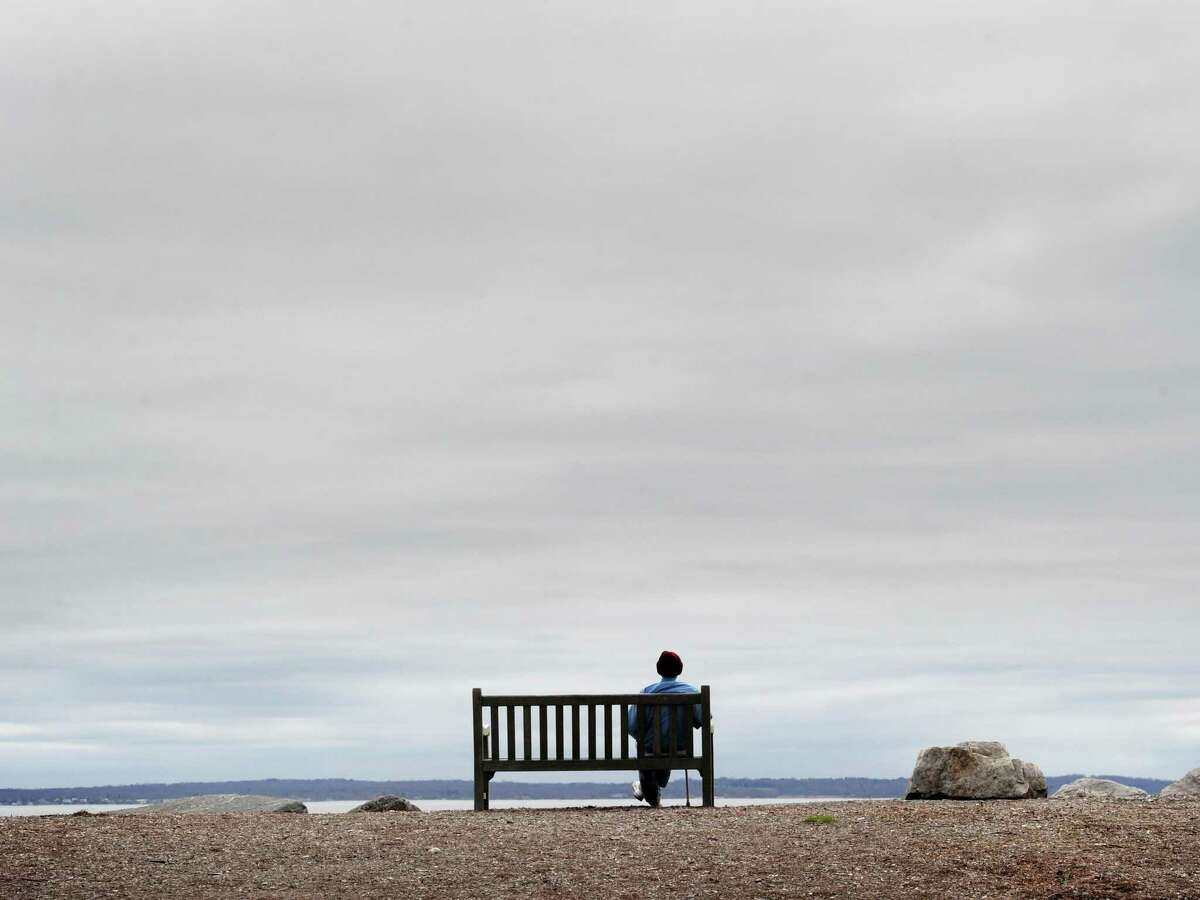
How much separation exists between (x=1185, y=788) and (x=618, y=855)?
30.9 feet

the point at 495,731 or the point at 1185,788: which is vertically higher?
the point at 495,731

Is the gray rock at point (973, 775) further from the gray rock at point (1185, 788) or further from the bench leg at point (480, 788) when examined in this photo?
the bench leg at point (480, 788)

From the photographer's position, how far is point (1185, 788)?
18.6 meters

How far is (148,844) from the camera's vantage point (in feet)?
42.5

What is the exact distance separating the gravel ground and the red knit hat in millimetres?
2632

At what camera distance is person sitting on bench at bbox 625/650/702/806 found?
55.4 ft

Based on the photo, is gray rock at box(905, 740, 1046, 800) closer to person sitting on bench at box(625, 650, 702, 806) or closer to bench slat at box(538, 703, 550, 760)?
person sitting on bench at box(625, 650, 702, 806)

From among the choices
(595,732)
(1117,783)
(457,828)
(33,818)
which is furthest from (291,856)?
(1117,783)

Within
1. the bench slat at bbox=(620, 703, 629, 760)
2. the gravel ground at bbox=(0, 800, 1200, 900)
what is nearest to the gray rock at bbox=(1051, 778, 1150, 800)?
the gravel ground at bbox=(0, 800, 1200, 900)

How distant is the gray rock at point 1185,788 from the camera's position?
18344 millimetres

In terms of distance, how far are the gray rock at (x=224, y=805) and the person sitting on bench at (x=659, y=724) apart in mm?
3732

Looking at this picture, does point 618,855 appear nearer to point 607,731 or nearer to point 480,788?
point 607,731

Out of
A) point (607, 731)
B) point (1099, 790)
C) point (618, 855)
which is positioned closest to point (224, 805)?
point (607, 731)

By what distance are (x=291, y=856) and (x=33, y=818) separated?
144 inches
